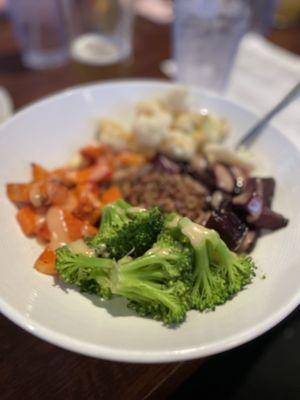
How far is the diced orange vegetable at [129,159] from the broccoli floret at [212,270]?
536 mm

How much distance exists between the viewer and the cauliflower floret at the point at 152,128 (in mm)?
1365

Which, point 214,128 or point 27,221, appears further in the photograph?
point 214,128

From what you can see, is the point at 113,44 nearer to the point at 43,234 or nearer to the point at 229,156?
the point at 229,156

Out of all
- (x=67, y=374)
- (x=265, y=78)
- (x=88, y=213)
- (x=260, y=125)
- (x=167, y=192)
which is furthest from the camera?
(x=265, y=78)

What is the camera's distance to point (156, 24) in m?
2.39

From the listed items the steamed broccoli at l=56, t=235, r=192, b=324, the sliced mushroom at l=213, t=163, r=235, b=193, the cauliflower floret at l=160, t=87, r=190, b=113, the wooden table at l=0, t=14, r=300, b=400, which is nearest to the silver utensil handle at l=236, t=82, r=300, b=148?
the sliced mushroom at l=213, t=163, r=235, b=193

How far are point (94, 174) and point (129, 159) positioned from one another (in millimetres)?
179

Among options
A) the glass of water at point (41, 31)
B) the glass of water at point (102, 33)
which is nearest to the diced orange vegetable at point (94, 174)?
the glass of water at point (102, 33)

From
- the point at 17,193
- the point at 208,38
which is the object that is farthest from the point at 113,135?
the point at 208,38

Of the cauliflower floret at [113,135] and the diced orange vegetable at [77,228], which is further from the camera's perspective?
the cauliflower floret at [113,135]

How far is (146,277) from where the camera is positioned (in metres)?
0.85

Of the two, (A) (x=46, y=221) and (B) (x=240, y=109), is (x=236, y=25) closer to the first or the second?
(B) (x=240, y=109)

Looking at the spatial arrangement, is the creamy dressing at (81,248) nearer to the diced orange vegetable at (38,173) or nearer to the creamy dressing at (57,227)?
the creamy dressing at (57,227)

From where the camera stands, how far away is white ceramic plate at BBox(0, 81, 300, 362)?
72 centimetres
